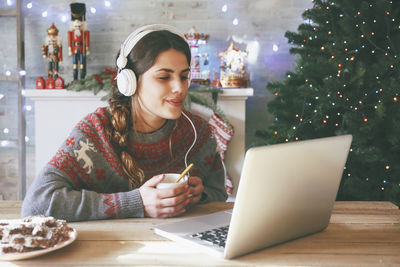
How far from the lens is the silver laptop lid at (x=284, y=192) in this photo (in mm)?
700

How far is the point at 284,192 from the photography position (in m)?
0.77

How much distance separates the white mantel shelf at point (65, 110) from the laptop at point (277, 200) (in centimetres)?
188

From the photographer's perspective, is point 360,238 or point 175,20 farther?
point 175,20

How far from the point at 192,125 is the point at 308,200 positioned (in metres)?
0.69

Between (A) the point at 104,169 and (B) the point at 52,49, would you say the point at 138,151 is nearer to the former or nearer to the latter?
(A) the point at 104,169

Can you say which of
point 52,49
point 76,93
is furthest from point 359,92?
point 52,49

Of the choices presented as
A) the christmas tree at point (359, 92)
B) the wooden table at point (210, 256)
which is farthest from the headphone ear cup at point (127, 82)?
the christmas tree at point (359, 92)

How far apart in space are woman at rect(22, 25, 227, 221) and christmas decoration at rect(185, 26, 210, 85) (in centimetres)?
135

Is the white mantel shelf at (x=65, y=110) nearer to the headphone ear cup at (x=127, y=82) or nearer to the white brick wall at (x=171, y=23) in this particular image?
the white brick wall at (x=171, y=23)

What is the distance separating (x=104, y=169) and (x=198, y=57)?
5.75ft

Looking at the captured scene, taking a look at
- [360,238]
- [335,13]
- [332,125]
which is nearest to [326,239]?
[360,238]

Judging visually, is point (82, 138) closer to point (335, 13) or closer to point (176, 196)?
point (176, 196)

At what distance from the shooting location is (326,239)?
0.87 m

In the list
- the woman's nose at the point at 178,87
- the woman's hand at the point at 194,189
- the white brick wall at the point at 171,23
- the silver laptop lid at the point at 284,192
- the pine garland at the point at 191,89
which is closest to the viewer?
the silver laptop lid at the point at 284,192
